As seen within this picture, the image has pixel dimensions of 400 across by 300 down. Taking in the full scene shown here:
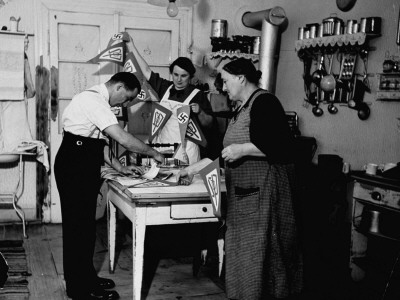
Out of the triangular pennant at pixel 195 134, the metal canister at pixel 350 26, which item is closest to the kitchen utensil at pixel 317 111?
the metal canister at pixel 350 26

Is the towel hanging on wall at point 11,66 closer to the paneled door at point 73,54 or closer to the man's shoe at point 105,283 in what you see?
the paneled door at point 73,54

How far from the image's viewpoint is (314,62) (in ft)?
19.8

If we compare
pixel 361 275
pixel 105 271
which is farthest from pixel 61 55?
pixel 361 275

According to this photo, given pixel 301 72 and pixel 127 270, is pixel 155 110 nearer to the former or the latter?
pixel 127 270

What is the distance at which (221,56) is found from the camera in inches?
250

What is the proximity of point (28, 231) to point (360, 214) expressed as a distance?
149 inches

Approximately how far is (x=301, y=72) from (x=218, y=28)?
4.11ft

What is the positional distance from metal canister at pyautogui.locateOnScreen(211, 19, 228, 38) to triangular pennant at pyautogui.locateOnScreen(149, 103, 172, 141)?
6.53ft

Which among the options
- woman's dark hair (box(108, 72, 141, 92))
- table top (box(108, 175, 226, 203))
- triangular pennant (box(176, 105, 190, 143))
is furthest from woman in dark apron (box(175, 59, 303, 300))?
triangular pennant (box(176, 105, 190, 143))

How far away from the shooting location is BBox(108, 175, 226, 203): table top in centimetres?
315

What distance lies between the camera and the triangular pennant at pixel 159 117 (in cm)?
473

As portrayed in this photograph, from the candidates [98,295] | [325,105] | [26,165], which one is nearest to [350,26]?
[325,105]

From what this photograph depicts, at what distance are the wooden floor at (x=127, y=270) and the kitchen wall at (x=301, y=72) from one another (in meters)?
1.06

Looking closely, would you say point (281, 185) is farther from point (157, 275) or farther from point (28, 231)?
point (28, 231)
